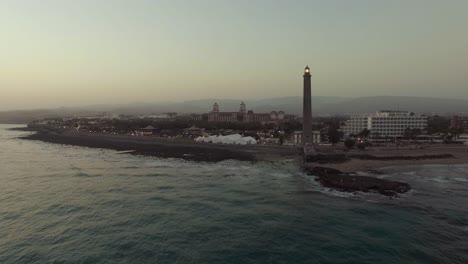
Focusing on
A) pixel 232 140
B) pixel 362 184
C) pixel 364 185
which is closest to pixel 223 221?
pixel 364 185

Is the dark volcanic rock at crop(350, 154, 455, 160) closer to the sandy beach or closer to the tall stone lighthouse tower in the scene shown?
the sandy beach

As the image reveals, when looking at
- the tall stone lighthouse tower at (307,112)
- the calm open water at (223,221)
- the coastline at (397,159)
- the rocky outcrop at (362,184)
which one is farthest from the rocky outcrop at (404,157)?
the rocky outcrop at (362,184)

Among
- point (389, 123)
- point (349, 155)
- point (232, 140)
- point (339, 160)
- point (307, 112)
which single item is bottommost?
point (339, 160)

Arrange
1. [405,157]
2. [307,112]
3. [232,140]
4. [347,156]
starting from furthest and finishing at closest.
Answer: [232,140], [307,112], [347,156], [405,157]

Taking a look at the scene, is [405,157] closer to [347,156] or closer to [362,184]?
[347,156]

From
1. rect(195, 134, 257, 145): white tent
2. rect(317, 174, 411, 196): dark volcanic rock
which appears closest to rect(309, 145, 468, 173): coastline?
rect(317, 174, 411, 196): dark volcanic rock
